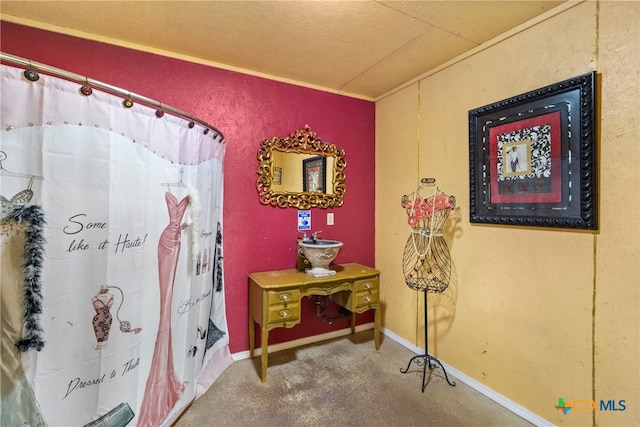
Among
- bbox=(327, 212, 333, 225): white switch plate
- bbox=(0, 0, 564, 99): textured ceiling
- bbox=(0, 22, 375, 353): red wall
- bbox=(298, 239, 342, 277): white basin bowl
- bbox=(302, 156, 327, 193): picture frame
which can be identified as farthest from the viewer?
bbox=(327, 212, 333, 225): white switch plate

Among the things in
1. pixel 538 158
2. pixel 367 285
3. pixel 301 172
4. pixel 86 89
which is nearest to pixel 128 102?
pixel 86 89

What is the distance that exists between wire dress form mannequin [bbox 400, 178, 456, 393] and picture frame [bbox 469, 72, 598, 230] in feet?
0.80

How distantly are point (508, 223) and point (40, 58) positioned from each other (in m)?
3.27

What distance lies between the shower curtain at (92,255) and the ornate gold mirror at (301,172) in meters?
0.85

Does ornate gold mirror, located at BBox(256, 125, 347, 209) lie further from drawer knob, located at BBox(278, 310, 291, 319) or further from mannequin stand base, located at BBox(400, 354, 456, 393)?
mannequin stand base, located at BBox(400, 354, 456, 393)

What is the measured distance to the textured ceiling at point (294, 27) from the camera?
162 cm

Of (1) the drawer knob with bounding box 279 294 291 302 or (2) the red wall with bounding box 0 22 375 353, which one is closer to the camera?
(2) the red wall with bounding box 0 22 375 353

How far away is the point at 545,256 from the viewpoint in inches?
66.0

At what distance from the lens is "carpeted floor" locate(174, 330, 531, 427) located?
1.71m

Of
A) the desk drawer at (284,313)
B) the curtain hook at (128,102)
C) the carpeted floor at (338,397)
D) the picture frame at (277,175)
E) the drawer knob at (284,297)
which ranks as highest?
the curtain hook at (128,102)

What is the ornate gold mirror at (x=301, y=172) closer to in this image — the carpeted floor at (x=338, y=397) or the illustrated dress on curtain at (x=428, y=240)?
the illustrated dress on curtain at (x=428, y=240)

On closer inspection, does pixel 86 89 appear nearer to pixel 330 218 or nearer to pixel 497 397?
pixel 330 218

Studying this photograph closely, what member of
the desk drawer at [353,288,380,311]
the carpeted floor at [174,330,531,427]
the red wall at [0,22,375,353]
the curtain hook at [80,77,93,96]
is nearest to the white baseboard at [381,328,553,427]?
the carpeted floor at [174,330,531,427]

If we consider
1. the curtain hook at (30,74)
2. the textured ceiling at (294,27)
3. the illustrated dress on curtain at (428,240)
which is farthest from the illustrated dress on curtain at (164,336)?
the illustrated dress on curtain at (428,240)
